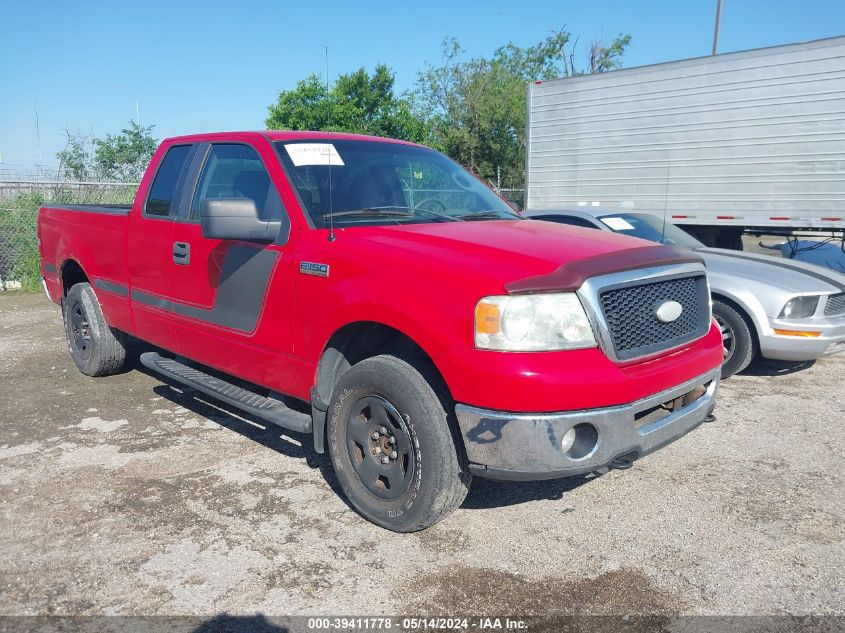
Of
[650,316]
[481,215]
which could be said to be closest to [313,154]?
[481,215]

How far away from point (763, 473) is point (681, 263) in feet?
5.11

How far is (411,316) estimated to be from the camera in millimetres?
2975

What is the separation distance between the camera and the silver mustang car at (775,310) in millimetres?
5676

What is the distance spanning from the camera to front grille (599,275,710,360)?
294cm

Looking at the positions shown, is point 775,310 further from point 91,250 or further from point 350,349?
point 91,250

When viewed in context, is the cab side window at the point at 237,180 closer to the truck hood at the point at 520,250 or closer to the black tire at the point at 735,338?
the truck hood at the point at 520,250

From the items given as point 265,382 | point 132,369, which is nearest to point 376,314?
point 265,382

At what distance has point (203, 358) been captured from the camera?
4340mm

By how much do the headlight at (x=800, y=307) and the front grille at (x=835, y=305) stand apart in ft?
0.45

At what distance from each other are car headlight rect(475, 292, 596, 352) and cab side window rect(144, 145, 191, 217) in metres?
2.66

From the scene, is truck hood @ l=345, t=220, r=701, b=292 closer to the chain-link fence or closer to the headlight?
the headlight

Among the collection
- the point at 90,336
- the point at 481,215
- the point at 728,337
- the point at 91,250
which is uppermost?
the point at 481,215

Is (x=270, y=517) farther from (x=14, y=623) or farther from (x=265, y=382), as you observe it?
(x=14, y=623)

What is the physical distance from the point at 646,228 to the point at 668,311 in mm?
4103
